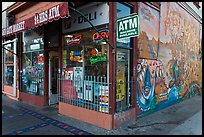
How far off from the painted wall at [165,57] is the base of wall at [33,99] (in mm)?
3832

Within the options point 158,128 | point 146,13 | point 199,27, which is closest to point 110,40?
point 146,13

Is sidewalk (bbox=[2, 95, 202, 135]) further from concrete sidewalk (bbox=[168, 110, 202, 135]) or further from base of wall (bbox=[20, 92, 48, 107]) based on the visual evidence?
base of wall (bbox=[20, 92, 48, 107])

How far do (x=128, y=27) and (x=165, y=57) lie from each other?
3.69 m

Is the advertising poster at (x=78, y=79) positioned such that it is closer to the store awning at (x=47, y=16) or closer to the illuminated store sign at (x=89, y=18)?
the illuminated store sign at (x=89, y=18)

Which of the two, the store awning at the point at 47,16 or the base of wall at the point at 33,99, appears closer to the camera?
the store awning at the point at 47,16

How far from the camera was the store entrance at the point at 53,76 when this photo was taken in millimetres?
8055

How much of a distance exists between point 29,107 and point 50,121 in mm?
2308

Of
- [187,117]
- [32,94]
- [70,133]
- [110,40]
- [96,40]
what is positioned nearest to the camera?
[70,133]

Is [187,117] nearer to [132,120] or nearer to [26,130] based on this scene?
[132,120]

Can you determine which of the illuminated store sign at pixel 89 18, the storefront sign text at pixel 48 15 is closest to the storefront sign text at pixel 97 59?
the illuminated store sign at pixel 89 18

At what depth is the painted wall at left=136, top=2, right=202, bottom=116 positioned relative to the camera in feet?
21.9

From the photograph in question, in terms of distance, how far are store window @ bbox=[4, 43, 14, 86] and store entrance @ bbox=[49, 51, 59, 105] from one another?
299 cm

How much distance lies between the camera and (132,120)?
6.03 meters

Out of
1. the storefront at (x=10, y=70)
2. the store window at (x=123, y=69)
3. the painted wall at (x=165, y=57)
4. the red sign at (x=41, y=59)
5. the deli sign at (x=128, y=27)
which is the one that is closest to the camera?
the deli sign at (x=128, y=27)
